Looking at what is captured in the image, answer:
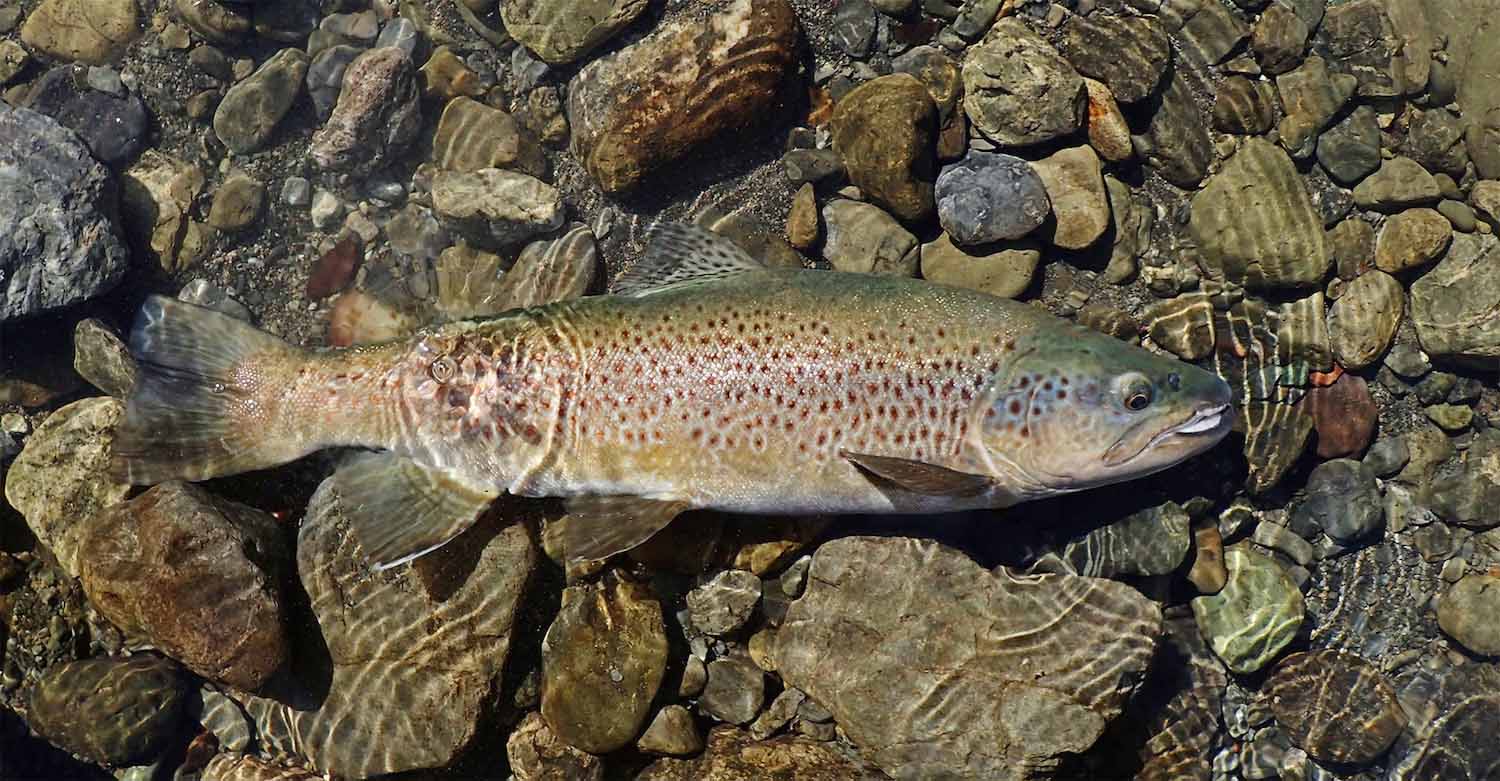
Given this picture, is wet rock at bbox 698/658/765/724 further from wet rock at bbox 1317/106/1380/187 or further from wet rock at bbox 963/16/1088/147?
wet rock at bbox 1317/106/1380/187

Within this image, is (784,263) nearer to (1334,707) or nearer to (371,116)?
(371,116)

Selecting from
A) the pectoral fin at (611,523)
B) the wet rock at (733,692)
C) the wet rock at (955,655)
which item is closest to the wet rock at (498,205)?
the pectoral fin at (611,523)

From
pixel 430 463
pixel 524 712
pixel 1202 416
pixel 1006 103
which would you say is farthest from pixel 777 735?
pixel 1006 103

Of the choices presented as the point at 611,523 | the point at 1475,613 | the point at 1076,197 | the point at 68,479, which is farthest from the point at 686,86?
the point at 1475,613

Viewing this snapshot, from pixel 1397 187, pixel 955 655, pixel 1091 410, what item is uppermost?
pixel 1397 187

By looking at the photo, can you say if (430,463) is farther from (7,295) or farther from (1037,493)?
(1037,493)
